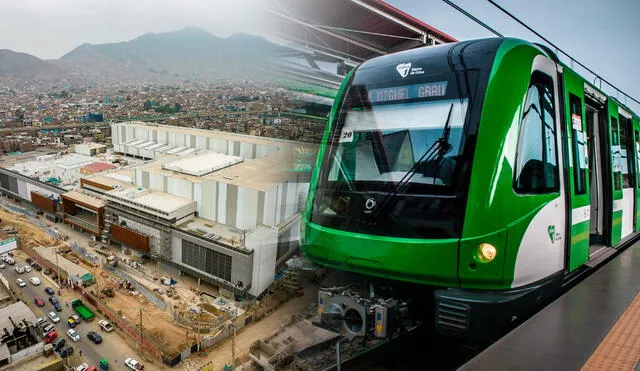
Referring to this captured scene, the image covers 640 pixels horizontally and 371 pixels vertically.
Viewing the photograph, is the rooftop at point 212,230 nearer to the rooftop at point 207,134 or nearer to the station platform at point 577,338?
the rooftop at point 207,134

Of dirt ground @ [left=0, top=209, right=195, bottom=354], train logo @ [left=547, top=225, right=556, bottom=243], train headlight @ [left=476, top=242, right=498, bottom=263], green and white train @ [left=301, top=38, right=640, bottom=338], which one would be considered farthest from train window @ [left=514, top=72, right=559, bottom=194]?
dirt ground @ [left=0, top=209, right=195, bottom=354]

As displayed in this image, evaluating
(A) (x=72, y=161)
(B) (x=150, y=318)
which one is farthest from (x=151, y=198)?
(A) (x=72, y=161)

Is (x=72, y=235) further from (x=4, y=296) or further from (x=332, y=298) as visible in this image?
(x=332, y=298)

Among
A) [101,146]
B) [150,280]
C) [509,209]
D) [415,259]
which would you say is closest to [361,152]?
[415,259]

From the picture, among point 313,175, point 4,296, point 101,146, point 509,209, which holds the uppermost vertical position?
point 101,146

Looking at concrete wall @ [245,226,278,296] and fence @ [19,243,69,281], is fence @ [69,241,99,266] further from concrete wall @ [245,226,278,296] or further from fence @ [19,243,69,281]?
concrete wall @ [245,226,278,296]

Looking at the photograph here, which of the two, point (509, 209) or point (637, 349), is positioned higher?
point (509, 209)
